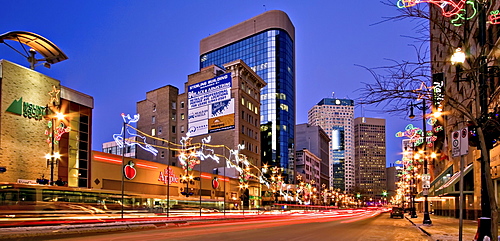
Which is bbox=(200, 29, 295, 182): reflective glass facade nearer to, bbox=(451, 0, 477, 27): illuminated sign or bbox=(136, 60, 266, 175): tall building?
bbox=(136, 60, 266, 175): tall building

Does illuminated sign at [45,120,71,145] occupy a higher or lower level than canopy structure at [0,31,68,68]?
lower

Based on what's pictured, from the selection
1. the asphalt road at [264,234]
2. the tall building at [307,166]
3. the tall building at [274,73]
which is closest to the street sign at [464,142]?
the asphalt road at [264,234]

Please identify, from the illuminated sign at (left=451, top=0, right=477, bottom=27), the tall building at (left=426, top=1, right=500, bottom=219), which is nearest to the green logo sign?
the tall building at (left=426, top=1, right=500, bottom=219)

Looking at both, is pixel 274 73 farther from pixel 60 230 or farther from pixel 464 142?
pixel 464 142

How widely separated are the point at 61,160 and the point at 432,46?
54.4 m

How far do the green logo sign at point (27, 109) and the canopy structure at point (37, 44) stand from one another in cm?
548

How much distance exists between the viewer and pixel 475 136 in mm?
14273

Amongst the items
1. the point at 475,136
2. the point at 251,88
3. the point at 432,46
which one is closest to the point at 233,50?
the point at 251,88

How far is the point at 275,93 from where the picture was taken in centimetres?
12900

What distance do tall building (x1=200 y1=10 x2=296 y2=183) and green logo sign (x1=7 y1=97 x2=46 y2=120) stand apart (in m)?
93.0

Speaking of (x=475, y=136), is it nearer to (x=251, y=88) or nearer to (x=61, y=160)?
(x=61, y=160)

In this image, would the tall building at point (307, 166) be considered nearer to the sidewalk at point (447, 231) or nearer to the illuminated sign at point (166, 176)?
the illuminated sign at point (166, 176)

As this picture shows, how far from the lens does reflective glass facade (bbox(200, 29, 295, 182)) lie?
128 metres

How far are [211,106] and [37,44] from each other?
4699cm
